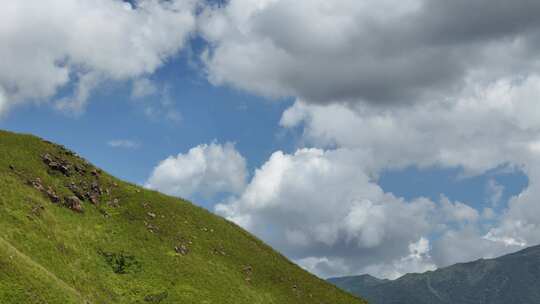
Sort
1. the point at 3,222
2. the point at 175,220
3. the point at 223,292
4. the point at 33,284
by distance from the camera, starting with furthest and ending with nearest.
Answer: the point at 175,220
the point at 223,292
the point at 3,222
the point at 33,284

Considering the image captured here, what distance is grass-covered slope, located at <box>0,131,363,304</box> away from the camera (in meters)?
85.7

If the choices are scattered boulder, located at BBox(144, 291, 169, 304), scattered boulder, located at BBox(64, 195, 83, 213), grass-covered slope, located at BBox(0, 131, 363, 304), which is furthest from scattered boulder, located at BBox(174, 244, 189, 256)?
scattered boulder, located at BBox(64, 195, 83, 213)

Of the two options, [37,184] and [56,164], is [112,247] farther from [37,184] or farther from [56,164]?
[56,164]

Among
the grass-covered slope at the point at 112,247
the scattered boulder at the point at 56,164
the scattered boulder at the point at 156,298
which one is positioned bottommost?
Result: the scattered boulder at the point at 156,298

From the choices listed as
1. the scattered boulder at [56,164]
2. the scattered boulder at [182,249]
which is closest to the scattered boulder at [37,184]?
the scattered boulder at [56,164]

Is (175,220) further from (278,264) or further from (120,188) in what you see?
(278,264)

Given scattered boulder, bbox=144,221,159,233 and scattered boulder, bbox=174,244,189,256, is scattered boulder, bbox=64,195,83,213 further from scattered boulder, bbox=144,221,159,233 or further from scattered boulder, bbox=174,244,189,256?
scattered boulder, bbox=174,244,189,256

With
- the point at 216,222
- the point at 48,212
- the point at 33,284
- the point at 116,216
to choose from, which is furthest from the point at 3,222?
the point at 216,222

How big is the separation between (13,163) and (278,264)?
68802 millimetres

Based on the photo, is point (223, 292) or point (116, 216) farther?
point (116, 216)

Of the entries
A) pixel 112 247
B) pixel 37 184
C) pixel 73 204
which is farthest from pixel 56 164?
pixel 112 247

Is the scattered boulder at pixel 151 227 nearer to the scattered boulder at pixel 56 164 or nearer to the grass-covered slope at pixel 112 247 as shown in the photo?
the grass-covered slope at pixel 112 247

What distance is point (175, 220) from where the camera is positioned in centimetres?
12962

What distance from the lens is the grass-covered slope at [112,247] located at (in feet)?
281
